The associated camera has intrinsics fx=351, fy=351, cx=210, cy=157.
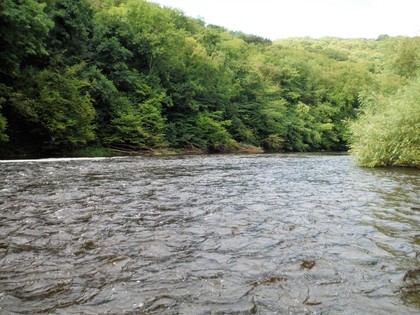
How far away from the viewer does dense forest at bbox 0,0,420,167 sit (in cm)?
2248

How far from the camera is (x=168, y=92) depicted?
4366 centimetres

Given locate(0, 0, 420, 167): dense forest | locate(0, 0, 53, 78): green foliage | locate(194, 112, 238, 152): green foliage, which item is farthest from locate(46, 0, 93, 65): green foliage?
locate(194, 112, 238, 152): green foliage

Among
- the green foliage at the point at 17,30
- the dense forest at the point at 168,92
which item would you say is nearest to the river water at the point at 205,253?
the dense forest at the point at 168,92

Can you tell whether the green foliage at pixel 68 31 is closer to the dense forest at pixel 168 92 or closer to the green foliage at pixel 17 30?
the dense forest at pixel 168 92

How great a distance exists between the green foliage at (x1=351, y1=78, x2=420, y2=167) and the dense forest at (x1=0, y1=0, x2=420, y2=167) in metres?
0.07

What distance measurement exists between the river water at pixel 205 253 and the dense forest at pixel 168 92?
42.6 feet

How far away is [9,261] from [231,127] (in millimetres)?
44534

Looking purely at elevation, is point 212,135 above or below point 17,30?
below

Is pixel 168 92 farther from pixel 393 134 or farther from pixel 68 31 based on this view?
pixel 393 134

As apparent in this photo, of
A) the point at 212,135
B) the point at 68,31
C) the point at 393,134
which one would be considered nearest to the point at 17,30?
the point at 68,31

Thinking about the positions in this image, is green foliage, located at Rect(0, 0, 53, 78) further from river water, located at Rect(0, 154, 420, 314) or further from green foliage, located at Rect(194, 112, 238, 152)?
green foliage, located at Rect(194, 112, 238, 152)

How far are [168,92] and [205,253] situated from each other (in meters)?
39.7

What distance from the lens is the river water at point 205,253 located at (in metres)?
3.94

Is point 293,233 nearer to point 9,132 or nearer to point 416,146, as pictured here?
point 416,146
